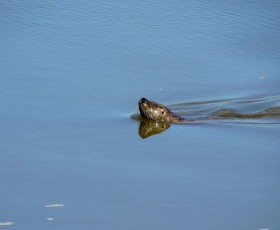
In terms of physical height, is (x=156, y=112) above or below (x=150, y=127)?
above

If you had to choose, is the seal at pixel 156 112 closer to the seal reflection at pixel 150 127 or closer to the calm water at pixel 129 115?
the seal reflection at pixel 150 127

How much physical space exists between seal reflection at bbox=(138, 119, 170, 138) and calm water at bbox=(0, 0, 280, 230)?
0.48 ft

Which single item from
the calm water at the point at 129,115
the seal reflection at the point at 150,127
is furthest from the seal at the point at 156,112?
the calm water at the point at 129,115

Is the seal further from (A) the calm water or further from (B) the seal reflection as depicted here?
(A) the calm water

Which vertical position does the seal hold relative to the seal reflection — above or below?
above

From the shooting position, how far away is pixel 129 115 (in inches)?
594

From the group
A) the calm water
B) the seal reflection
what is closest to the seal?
the seal reflection

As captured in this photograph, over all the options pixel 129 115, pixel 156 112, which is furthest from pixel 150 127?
pixel 129 115

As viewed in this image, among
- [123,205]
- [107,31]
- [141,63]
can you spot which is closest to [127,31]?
[107,31]

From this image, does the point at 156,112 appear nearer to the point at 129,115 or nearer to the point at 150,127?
the point at 150,127

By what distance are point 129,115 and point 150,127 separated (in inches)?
15.4

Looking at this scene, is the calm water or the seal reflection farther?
the seal reflection

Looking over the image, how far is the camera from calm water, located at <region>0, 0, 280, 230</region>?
1122 cm

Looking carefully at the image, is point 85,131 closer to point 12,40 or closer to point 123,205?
point 123,205
